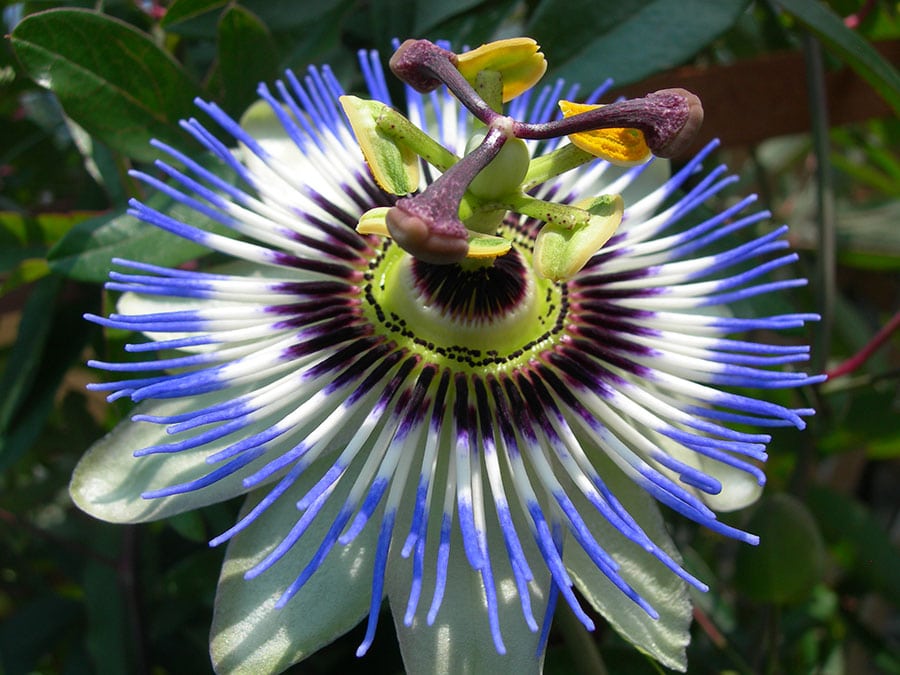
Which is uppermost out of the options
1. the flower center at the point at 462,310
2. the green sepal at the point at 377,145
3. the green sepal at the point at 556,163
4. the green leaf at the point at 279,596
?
the green sepal at the point at 377,145

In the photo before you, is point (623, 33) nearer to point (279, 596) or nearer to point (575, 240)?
point (575, 240)

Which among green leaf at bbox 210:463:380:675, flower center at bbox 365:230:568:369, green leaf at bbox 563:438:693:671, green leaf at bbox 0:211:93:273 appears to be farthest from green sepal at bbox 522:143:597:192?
green leaf at bbox 0:211:93:273

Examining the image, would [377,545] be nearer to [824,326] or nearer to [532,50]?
[532,50]

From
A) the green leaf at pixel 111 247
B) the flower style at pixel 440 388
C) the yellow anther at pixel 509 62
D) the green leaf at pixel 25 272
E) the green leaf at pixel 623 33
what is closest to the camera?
the flower style at pixel 440 388

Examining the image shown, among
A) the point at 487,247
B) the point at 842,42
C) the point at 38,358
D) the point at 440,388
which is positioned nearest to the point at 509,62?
the point at 487,247

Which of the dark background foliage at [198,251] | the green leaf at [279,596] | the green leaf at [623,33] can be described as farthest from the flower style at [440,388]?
the green leaf at [623,33]

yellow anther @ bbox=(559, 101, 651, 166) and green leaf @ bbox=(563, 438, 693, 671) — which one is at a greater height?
yellow anther @ bbox=(559, 101, 651, 166)

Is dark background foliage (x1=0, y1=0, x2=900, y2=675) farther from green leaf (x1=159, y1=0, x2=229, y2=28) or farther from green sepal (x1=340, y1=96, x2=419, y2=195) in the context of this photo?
green sepal (x1=340, y1=96, x2=419, y2=195)

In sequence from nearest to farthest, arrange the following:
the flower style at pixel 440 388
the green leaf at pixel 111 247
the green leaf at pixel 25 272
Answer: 1. the flower style at pixel 440 388
2. the green leaf at pixel 111 247
3. the green leaf at pixel 25 272

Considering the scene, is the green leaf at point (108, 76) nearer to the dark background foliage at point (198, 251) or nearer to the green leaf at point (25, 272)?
the dark background foliage at point (198, 251)

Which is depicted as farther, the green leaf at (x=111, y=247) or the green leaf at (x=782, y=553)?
the green leaf at (x=782, y=553)
